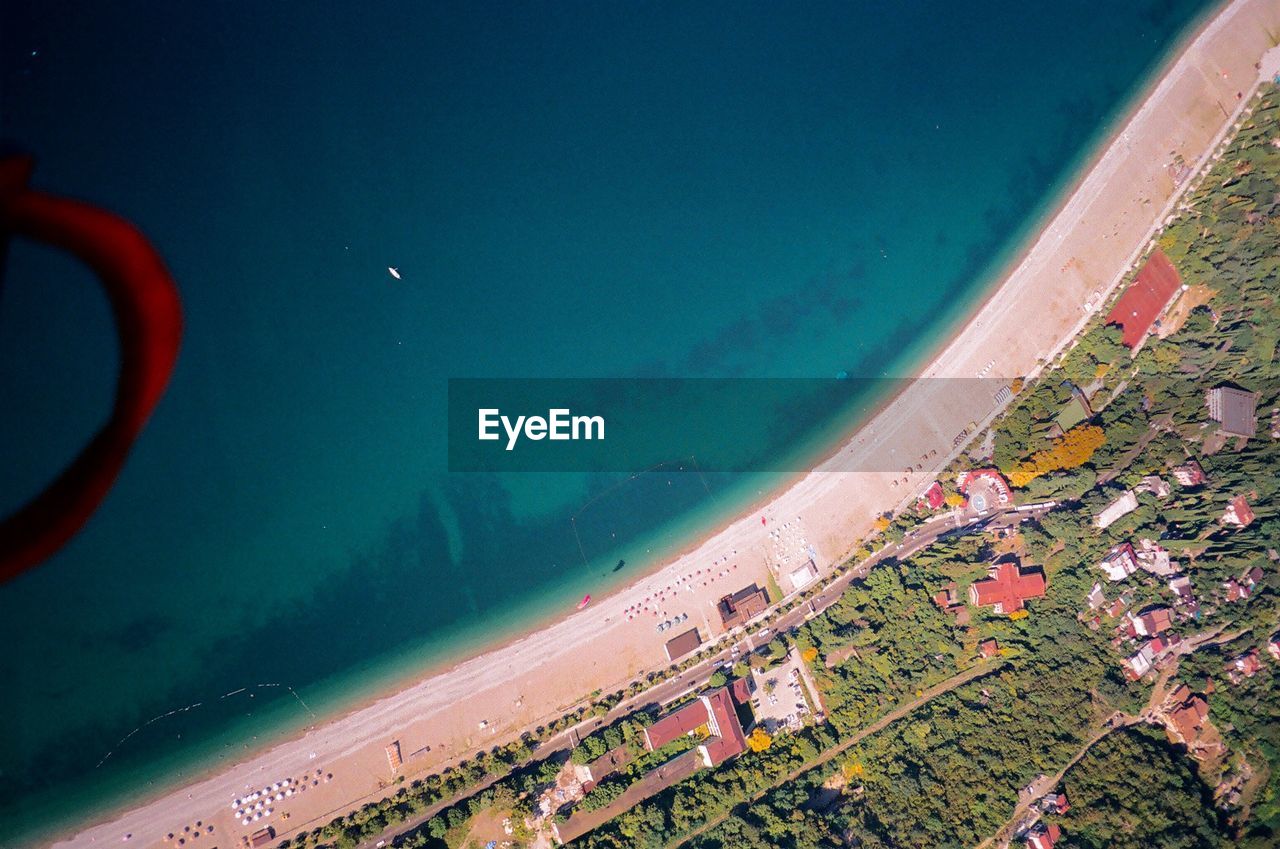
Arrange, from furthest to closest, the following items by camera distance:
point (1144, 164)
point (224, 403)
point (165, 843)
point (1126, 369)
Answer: point (1144, 164)
point (1126, 369)
point (224, 403)
point (165, 843)

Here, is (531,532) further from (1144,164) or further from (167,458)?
(1144,164)

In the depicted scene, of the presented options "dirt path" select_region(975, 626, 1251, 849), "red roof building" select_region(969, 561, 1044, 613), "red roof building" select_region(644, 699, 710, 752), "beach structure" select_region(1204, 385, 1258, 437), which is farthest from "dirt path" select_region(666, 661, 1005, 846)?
"beach structure" select_region(1204, 385, 1258, 437)

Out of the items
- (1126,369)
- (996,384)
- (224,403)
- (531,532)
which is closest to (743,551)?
(531,532)

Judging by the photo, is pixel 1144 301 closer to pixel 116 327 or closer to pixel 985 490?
pixel 985 490

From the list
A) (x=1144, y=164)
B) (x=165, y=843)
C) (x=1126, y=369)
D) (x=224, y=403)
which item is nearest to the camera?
(x=165, y=843)

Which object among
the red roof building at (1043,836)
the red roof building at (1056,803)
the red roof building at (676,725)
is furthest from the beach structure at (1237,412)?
the red roof building at (676,725)

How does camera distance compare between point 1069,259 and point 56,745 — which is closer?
point 56,745

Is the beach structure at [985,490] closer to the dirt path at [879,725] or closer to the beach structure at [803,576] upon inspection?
the dirt path at [879,725]

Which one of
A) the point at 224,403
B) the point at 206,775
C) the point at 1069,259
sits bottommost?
the point at 206,775
